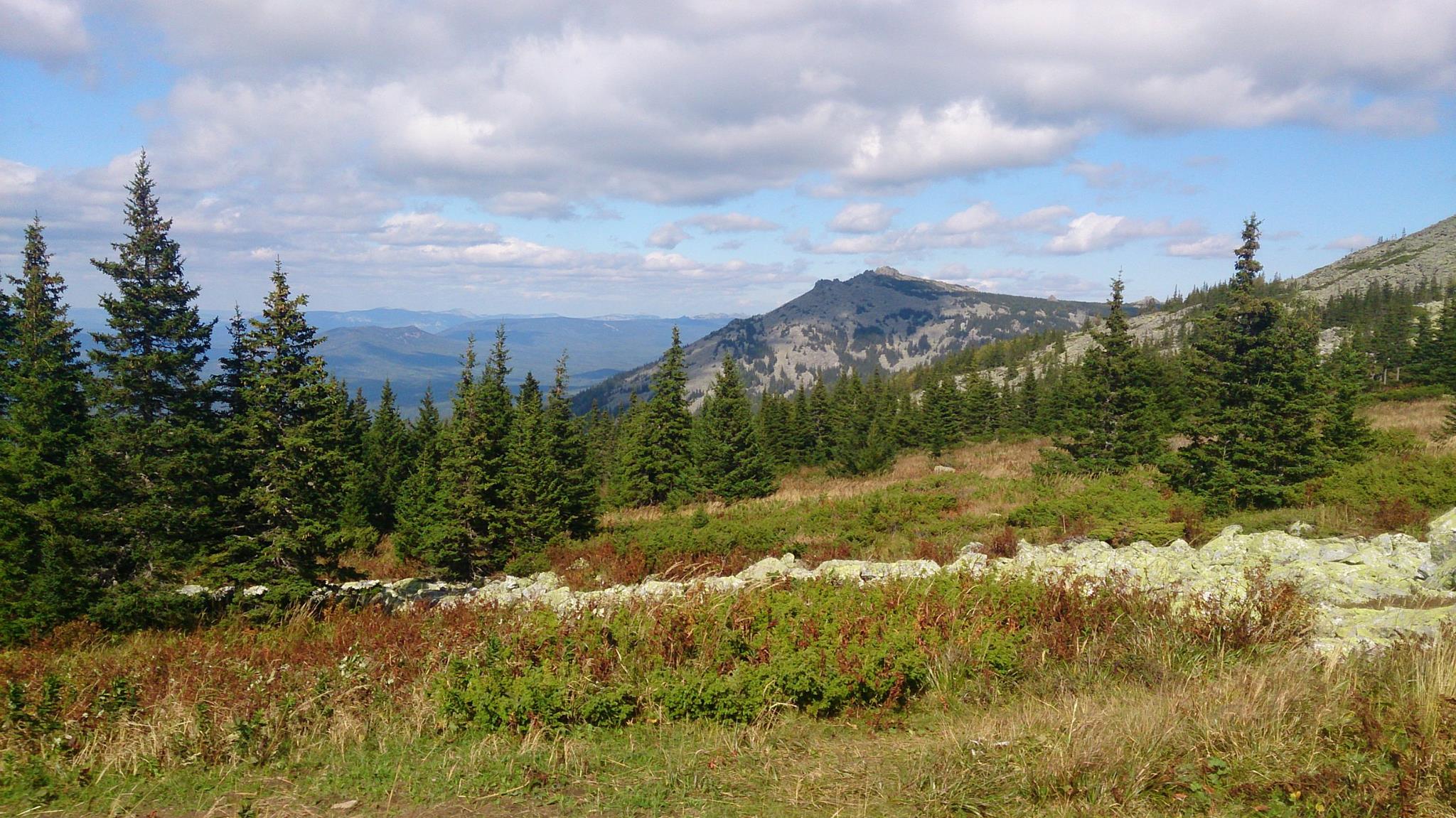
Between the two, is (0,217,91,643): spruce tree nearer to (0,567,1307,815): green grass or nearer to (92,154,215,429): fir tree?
(92,154,215,429): fir tree

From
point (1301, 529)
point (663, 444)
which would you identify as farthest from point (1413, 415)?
point (663, 444)

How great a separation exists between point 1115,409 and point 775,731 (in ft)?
67.7

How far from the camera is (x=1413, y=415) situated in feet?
120

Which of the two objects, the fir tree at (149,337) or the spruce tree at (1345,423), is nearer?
the fir tree at (149,337)

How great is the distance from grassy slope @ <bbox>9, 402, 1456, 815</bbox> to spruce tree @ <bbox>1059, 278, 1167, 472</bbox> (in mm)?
16716

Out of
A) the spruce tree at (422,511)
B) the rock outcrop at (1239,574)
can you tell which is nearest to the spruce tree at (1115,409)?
the rock outcrop at (1239,574)

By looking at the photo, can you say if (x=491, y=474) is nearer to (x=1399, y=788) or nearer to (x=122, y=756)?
(x=122, y=756)

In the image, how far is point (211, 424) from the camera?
14.3m

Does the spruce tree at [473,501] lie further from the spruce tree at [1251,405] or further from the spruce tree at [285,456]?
the spruce tree at [1251,405]

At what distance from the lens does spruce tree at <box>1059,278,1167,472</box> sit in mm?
21141

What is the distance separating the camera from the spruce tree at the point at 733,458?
2866cm

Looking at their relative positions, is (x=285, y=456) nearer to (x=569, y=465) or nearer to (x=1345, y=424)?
(x=569, y=465)

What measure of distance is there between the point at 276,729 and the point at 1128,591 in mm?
7930

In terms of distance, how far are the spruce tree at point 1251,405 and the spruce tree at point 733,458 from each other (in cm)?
1583
